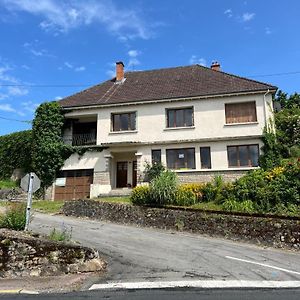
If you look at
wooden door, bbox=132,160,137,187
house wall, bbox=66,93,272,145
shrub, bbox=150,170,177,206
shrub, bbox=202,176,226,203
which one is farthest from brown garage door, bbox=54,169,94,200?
shrub, bbox=202,176,226,203

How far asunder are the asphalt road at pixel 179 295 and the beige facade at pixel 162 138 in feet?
55.7

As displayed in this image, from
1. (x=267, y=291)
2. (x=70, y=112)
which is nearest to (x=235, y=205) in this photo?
(x=267, y=291)

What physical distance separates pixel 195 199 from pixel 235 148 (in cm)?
697

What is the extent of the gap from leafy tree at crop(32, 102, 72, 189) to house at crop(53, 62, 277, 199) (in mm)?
675

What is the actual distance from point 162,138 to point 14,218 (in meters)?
16.2

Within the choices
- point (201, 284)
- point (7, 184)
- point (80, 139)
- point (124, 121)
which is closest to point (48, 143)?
point (80, 139)

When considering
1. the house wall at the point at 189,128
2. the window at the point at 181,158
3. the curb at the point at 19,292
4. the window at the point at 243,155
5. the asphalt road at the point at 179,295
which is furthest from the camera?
the window at the point at 181,158

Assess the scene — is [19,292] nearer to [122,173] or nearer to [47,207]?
[47,207]

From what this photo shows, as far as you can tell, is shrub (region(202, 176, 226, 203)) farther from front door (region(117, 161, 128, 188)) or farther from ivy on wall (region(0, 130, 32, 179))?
ivy on wall (region(0, 130, 32, 179))

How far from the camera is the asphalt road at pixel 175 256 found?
9.14 metres

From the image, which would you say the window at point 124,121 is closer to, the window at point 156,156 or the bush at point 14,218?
the window at point 156,156

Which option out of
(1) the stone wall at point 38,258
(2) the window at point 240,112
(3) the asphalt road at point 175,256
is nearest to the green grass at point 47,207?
(3) the asphalt road at point 175,256

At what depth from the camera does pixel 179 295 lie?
721cm

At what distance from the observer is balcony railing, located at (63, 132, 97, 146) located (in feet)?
92.7
